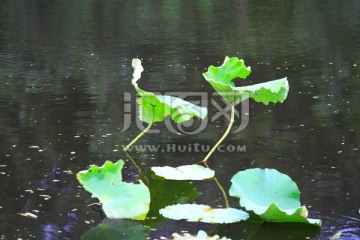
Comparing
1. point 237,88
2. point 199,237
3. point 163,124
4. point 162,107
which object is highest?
point 237,88

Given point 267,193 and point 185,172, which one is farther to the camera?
point 185,172

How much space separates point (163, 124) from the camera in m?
4.75

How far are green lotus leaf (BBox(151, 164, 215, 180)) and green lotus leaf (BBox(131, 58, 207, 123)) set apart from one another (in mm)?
→ 261

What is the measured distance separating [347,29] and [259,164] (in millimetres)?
6571

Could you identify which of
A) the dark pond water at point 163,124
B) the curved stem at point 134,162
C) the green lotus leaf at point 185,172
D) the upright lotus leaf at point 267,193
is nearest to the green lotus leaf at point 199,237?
the dark pond water at point 163,124

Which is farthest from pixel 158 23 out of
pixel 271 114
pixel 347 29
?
pixel 271 114

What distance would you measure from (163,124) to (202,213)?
5.65 feet

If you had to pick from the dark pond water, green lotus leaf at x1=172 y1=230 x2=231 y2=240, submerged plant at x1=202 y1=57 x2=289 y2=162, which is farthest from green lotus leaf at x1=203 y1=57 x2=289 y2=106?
green lotus leaf at x1=172 y1=230 x2=231 y2=240

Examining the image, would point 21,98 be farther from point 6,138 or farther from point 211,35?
point 211,35

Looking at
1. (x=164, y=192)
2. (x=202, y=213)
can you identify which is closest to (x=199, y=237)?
(x=202, y=213)

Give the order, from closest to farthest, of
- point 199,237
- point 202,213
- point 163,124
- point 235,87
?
point 199,237 < point 202,213 < point 235,87 < point 163,124

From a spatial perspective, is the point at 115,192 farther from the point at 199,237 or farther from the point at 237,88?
the point at 237,88

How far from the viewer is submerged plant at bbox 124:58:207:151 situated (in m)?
3.85

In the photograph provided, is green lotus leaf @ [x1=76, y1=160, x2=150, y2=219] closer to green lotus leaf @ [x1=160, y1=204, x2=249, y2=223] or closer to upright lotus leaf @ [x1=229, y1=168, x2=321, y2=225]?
green lotus leaf @ [x1=160, y1=204, x2=249, y2=223]
